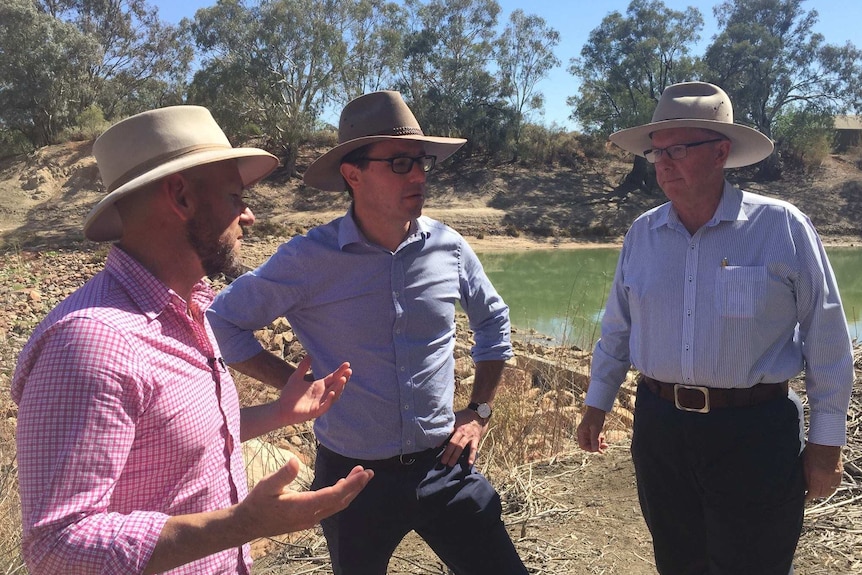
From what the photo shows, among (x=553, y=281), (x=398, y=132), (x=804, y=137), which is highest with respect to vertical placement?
(x=804, y=137)

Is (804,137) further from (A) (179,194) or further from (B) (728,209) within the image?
(A) (179,194)

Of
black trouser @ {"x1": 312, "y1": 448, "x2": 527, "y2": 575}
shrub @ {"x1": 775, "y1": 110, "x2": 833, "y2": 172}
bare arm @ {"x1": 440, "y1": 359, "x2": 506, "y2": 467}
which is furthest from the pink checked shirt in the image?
shrub @ {"x1": 775, "y1": 110, "x2": 833, "y2": 172}

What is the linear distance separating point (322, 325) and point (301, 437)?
12.9ft

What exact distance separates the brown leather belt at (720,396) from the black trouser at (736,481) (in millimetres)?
22

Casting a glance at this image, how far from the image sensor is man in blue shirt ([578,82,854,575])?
246 cm

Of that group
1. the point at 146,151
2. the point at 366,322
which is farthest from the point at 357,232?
the point at 146,151

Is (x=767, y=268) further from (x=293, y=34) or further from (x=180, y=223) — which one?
(x=293, y=34)

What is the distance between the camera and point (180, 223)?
170 cm

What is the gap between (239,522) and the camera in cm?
140

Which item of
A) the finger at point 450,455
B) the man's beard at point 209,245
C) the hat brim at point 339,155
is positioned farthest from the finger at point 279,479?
the hat brim at point 339,155

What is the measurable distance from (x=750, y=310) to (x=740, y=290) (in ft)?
0.25

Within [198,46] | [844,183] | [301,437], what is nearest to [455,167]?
[198,46]

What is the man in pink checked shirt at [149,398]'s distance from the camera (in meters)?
1.33

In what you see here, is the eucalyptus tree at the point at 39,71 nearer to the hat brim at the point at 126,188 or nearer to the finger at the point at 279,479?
the hat brim at the point at 126,188
